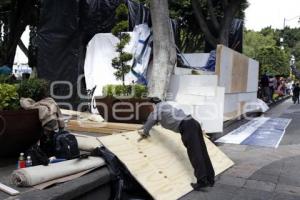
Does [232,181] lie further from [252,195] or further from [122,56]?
[122,56]

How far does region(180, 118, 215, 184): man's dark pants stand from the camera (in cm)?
648

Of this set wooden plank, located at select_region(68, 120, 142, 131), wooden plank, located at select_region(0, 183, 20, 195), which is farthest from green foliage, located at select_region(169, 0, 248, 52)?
wooden plank, located at select_region(0, 183, 20, 195)

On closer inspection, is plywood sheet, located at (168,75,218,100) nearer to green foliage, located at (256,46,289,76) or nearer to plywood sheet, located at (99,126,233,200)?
plywood sheet, located at (99,126,233,200)

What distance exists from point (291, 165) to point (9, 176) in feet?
18.2

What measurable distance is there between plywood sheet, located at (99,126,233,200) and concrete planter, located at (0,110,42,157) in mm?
1001

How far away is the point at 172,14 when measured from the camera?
2039 cm

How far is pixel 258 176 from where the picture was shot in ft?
24.2

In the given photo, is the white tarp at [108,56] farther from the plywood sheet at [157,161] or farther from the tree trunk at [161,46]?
the plywood sheet at [157,161]

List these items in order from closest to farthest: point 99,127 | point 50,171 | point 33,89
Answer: point 50,171 < point 33,89 < point 99,127

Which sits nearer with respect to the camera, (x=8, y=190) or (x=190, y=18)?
(x=8, y=190)

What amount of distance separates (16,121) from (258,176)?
4.30 m

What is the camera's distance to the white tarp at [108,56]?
10.8 m

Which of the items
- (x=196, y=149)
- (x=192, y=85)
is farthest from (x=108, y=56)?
(x=196, y=149)

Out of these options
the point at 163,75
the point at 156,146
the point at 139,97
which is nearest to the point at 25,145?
the point at 156,146
